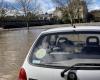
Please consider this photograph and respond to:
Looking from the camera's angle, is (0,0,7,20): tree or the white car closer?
the white car

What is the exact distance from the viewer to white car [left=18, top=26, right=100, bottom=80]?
432 cm

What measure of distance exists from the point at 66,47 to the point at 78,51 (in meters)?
0.22

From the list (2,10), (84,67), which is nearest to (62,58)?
(84,67)

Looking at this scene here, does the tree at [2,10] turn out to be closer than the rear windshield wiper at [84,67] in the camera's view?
No

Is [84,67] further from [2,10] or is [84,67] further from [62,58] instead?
[2,10]

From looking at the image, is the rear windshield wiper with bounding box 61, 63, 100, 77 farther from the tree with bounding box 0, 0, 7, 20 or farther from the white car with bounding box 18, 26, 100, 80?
the tree with bounding box 0, 0, 7, 20

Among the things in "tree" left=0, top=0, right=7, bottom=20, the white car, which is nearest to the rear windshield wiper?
the white car

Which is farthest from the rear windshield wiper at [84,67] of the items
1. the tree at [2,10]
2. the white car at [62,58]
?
the tree at [2,10]

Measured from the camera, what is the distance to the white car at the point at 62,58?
4.32 m

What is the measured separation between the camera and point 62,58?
463 centimetres

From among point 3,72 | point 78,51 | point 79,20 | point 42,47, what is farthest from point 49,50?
point 79,20

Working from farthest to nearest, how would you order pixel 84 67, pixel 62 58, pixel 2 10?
pixel 2 10 → pixel 62 58 → pixel 84 67

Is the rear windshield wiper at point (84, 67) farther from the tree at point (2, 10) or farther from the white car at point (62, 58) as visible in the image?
the tree at point (2, 10)

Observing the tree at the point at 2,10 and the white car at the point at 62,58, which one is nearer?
the white car at the point at 62,58
